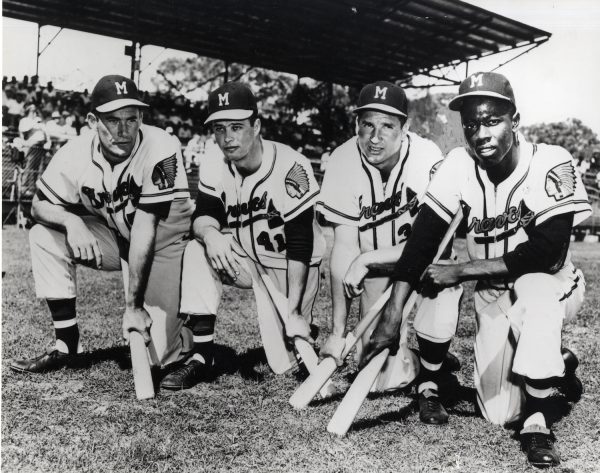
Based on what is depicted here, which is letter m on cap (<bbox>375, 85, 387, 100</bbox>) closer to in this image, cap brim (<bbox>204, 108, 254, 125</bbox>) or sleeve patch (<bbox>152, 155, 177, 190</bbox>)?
cap brim (<bbox>204, 108, 254, 125</bbox>)

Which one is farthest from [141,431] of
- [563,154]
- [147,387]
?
[563,154]

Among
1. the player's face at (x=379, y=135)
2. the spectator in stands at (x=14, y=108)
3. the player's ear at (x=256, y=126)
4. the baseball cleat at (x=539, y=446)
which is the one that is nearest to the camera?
the baseball cleat at (x=539, y=446)

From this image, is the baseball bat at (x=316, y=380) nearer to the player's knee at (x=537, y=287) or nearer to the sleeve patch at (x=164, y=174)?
the player's knee at (x=537, y=287)

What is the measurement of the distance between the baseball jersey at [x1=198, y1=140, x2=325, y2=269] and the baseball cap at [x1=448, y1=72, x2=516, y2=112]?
110 cm

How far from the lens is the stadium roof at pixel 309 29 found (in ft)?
30.4

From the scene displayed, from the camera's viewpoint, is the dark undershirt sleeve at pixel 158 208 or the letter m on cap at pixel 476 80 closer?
the letter m on cap at pixel 476 80

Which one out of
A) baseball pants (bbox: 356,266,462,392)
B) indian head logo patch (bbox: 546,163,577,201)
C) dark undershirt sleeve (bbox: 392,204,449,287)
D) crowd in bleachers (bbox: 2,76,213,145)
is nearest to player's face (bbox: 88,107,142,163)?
baseball pants (bbox: 356,266,462,392)

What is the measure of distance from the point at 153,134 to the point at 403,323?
186 centimetres

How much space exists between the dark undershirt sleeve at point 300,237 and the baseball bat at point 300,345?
25 cm

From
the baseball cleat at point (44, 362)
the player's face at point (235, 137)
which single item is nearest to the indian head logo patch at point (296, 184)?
the player's face at point (235, 137)

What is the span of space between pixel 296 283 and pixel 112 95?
1493mm

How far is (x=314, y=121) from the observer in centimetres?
1527

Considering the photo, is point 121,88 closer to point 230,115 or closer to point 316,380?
point 230,115

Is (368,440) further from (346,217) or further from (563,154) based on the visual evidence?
(563,154)
